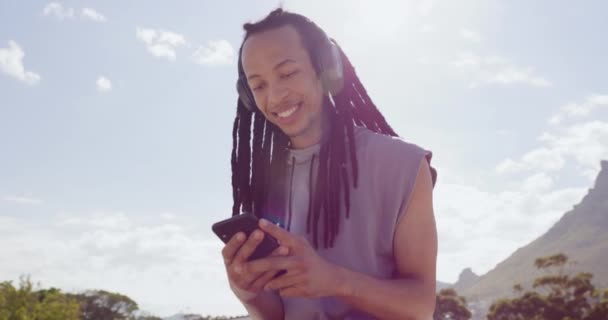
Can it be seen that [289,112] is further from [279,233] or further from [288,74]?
[279,233]

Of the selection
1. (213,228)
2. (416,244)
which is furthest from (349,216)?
(213,228)

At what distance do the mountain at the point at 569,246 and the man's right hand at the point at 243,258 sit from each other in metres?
150

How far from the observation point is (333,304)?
2.27 meters

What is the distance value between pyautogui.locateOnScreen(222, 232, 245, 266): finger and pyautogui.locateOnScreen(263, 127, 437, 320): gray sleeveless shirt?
491mm

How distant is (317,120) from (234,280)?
895 millimetres

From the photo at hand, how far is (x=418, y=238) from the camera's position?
2.21m

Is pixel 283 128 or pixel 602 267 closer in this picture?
pixel 283 128

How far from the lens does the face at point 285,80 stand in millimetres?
2494

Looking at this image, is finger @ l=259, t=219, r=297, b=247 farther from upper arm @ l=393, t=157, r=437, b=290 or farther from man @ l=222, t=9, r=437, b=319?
upper arm @ l=393, t=157, r=437, b=290

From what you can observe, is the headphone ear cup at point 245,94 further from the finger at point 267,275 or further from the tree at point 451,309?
the tree at point 451,309

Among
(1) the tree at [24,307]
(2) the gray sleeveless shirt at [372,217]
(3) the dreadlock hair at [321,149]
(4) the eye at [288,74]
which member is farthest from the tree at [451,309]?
(4) the eye at [288,74]

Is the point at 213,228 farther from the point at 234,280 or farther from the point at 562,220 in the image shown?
the point at 562,220

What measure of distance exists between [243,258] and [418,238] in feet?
2.29

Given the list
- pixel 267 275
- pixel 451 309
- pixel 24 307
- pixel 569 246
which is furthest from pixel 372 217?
pixel 569 246
